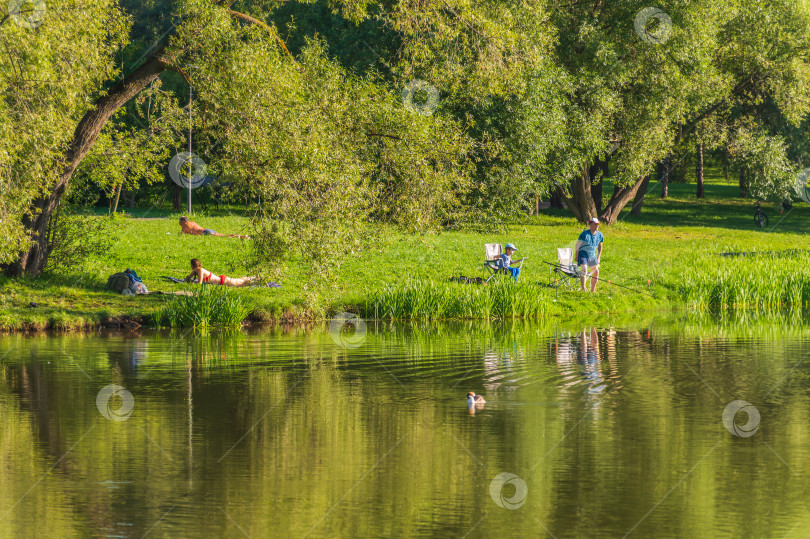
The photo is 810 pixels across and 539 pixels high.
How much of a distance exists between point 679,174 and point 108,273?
205 ft

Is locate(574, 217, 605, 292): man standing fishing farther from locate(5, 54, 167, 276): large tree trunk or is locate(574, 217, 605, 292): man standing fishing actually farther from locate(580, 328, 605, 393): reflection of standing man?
locate(5, 54, 167, 276): large tree trunk

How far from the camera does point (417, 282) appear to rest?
2544 cm

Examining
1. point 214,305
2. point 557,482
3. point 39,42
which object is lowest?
point 557,482

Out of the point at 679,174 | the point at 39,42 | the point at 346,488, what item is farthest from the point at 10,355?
the point at 679,174

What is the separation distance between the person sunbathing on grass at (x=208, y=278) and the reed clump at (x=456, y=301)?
121 inches

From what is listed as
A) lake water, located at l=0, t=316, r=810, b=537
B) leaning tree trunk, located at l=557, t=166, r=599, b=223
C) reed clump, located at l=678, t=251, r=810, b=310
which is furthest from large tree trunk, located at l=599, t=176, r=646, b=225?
lake water, located at l=0, t=316, r=810, b=537

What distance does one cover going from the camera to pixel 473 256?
31.9m

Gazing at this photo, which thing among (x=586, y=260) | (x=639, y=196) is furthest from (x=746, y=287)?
(x=639, y=196)

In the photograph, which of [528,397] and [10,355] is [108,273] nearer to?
[10,355]

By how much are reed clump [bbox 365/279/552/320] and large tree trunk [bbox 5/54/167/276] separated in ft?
22.7

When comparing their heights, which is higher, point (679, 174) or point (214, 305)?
point (679, 174)

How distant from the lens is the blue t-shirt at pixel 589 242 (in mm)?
25922

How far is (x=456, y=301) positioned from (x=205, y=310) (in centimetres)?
578

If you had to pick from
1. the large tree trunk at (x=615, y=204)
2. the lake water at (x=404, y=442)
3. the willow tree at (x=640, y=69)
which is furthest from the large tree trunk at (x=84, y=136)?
the large tree trunk at (x=615, y=204)
